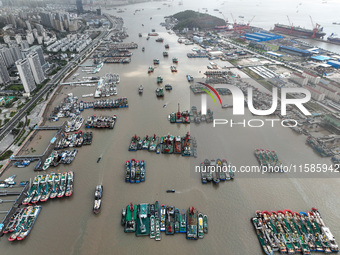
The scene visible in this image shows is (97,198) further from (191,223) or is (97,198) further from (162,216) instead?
(191,223)

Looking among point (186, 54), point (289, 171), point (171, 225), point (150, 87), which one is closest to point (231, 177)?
point (289, 171)

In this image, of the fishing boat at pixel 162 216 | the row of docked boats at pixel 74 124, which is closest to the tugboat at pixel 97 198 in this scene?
the fishing boat at pixel 162 216

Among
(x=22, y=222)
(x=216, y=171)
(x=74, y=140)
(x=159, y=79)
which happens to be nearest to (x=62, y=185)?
(x=22, y=222)

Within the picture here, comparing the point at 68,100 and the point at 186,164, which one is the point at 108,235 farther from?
the point at 68,100

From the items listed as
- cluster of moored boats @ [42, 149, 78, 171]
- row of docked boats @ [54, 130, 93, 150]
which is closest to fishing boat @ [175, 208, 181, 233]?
cluster of moored boats @ [42, 149, 78, 171]

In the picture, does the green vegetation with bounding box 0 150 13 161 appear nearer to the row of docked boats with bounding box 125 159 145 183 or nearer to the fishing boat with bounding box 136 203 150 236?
the row of docked boats with bounding box 125 159 145 183
